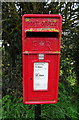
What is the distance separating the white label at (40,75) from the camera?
67.5 inches

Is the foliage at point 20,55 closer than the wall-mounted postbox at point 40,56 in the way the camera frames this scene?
No

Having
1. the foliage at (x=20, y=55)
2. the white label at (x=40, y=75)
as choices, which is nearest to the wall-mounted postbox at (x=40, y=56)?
the white label at (x=40, y=75)

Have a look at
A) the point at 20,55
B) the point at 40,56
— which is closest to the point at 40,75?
the point at 40,56

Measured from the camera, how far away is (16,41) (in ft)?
9.45

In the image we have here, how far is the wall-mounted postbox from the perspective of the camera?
161cm

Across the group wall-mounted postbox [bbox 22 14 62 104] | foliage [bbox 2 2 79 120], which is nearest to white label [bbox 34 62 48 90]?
wall-mounted postbox [bbox 22 14 62 104]

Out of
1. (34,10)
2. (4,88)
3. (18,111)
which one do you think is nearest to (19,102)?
(18,111)

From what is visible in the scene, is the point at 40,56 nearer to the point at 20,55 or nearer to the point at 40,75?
the point at 40,75

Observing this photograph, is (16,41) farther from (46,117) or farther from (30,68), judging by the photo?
(46,117)

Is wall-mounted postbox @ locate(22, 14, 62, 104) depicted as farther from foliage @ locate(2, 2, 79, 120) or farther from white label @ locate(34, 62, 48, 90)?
foliage @ locate(2, 2, 79, 120)

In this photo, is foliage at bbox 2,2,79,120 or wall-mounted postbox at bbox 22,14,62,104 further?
foliage at bbox 2,2,79,120

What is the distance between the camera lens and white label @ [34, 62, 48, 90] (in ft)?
5.62

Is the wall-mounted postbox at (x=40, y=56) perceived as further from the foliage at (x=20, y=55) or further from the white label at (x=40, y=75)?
the foliage at (x=20, y=55)

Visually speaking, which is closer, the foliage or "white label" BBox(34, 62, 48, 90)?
"white label" BBox(34, 62, 48, 90)
